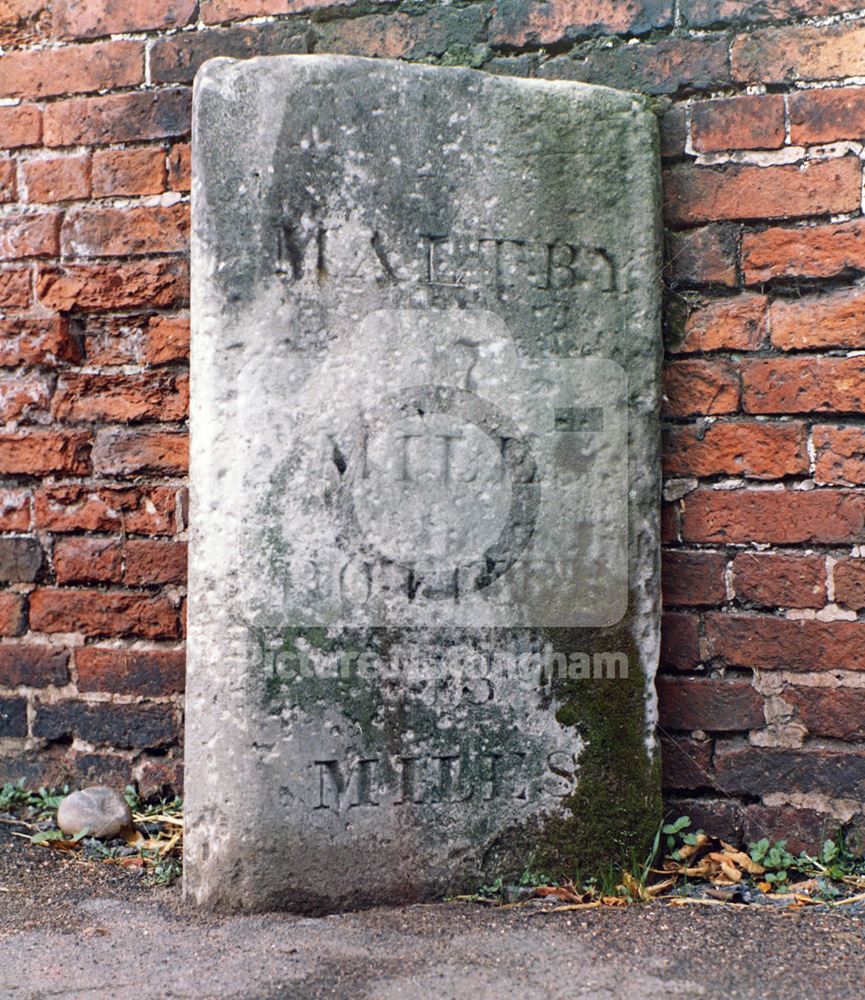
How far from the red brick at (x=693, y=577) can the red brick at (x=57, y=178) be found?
1.52 m

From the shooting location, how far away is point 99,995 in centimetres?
146

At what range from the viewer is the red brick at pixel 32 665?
2.18 m

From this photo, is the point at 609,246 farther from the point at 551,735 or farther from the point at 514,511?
the point at 551,735

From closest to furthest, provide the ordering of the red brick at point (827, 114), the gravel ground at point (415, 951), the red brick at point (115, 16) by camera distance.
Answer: the gravel ground at point (415, 951) → the red brick at point (827, 114) → the red brick at point (115, 16)

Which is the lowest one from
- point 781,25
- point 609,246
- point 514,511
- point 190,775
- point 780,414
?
point 190,775

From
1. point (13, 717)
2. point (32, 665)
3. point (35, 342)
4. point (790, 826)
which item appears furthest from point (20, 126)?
point (790, 826)

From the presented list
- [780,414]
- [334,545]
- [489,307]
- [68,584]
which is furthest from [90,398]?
[780,414]

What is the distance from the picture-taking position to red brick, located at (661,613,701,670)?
1976 mm

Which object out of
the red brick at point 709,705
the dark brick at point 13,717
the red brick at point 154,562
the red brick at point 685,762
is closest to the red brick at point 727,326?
the red brick at point 709,705

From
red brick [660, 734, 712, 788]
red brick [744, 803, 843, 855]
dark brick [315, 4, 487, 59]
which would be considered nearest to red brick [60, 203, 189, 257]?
dark brick [315, 4, 487, 59]

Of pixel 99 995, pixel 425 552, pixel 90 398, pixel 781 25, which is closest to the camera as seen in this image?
pixel 99 995

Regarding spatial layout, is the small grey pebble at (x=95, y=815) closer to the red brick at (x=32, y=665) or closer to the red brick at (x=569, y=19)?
the red brick at (x=32, y=665)

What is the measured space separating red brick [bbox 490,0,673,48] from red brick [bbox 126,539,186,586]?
130 centimetres

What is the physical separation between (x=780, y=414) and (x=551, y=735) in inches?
31.1
